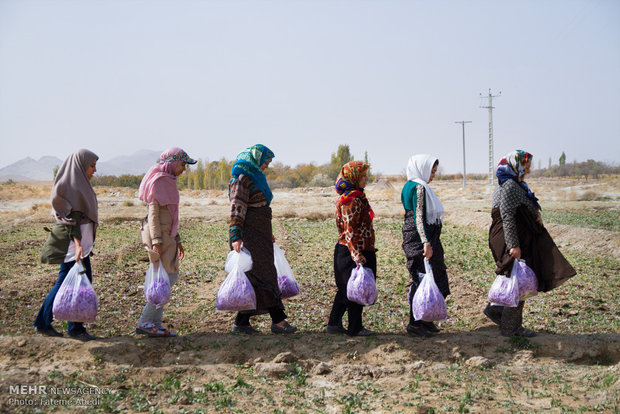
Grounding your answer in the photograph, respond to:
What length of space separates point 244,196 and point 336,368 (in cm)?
186

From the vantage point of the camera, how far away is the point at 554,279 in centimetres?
510

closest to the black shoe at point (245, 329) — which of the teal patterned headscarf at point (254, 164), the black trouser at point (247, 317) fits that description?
the black trouser at point (247, 317)

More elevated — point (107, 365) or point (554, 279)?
point (554, 279)

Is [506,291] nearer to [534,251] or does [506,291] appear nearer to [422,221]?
[534,251]

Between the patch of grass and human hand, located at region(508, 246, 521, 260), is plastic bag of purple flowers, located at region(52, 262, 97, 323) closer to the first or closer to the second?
human hand, located at region(508, 246, 521, 260)

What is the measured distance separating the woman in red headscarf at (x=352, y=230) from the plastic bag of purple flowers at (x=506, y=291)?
4.00ft

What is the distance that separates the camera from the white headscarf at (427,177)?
17.0ft

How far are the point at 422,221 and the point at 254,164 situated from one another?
1.76 meters

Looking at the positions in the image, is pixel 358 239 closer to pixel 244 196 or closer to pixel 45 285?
pixel 244 196

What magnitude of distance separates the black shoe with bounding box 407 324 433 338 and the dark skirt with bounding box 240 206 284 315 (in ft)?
4.73

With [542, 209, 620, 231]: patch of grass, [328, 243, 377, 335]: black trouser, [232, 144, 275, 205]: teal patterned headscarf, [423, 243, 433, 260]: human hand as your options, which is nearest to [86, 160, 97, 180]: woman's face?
[232, 144, 275, 205]: teal patterned headscarf

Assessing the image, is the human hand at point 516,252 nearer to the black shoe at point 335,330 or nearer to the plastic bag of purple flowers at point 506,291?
the plastic bag of purple flowers at point 506,291

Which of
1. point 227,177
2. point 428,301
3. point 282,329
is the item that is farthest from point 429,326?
point 227,177

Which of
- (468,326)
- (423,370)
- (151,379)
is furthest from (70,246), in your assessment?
(468,326)
